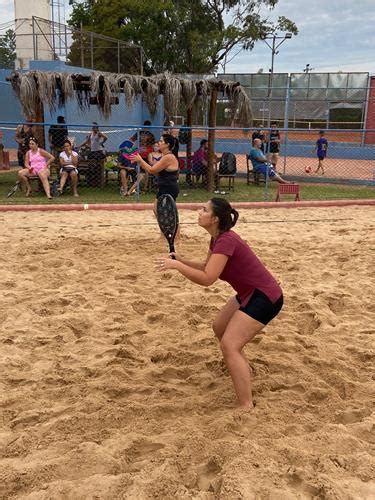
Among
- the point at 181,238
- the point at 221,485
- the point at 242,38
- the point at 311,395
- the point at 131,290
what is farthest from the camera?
the point at 242,38

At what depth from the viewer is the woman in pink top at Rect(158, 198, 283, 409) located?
316 cm

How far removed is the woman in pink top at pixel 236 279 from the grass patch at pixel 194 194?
27.2 ft

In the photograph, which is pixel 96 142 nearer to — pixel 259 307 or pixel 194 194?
pixel 194 194

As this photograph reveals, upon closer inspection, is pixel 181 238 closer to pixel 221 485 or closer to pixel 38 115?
pixel 221 485

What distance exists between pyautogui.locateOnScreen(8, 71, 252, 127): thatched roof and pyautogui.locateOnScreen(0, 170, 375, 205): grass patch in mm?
1941

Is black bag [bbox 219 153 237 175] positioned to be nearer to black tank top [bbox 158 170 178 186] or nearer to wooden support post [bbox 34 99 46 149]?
wooden support post [bbox 34 99 46 149]

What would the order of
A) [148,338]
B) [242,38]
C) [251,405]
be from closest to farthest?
[251,405]
[148,338]
[242,38]

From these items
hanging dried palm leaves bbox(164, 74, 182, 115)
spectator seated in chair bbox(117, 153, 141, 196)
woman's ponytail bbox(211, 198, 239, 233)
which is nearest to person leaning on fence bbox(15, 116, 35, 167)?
spectator seated in chair bbox(117, 153, 141, 196)

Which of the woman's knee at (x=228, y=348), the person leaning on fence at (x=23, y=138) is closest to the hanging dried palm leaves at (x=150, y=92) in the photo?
the person leaning on fence at (x=23, y=138)

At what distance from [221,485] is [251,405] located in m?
0.86

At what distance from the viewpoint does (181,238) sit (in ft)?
25.8

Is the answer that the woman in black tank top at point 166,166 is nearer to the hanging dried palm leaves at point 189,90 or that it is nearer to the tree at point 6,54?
the hanging dried palm leaves at point 189,90

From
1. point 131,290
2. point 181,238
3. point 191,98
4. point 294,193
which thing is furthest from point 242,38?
point 131,290

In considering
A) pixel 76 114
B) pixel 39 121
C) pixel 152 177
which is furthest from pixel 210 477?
pixel 76 114
